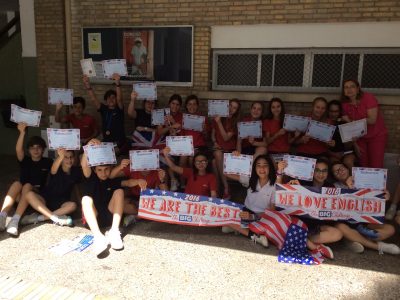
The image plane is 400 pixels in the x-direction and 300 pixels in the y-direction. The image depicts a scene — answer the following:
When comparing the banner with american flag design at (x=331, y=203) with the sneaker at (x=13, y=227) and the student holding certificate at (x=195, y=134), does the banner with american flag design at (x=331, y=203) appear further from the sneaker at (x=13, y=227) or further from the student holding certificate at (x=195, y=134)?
the sneaker at (x=13, y=227)

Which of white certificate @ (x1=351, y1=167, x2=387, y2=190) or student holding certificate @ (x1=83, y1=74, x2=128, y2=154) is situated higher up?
student holding certificate @ (x1=83, y1=74, x2=128, y2=154)

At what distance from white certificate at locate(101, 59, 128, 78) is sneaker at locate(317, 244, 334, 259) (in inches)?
161

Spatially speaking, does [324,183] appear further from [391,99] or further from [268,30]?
[268,30]

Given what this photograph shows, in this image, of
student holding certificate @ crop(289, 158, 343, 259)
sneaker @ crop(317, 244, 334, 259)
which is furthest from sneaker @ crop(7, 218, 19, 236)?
sneaker @ crop(317, 244, 334, 259)

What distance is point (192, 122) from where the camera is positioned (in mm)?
5926

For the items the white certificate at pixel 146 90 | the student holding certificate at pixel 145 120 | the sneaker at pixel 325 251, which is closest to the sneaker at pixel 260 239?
the sneaker at pixel 325 251

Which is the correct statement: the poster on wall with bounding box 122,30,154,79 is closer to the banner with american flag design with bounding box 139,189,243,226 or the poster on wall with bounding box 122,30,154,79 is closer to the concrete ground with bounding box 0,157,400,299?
the banner with american flag design with bounding box 139,189,243,226

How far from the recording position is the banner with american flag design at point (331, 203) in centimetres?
433

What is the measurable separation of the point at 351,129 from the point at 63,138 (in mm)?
3975

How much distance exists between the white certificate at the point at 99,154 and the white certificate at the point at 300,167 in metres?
2.17

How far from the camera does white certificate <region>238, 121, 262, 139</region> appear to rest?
569cm

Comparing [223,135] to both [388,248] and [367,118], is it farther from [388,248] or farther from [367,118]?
[388,248]

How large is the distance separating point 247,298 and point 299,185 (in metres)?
1.59

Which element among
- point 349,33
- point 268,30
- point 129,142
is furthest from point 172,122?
point 349,33
